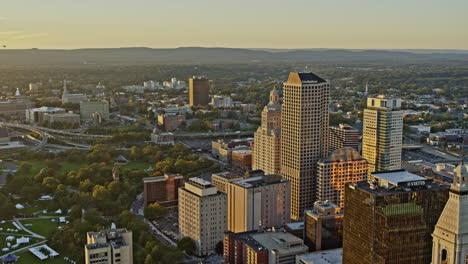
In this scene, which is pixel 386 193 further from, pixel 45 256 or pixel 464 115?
pixel 464 115

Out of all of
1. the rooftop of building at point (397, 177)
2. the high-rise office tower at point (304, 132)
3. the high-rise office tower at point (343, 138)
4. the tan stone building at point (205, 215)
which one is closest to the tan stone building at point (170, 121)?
the high-rise office tower at point (343, 138)

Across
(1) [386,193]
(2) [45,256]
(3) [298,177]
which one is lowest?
(2) [45,256]

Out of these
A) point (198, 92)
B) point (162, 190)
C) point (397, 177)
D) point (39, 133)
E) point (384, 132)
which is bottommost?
point (39, 133)

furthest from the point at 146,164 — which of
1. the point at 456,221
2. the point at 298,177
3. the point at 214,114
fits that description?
the point at 456,221

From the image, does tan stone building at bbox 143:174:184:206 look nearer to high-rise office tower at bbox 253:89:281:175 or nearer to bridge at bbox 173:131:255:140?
high-rise office tower at bbox 253:89:281:175

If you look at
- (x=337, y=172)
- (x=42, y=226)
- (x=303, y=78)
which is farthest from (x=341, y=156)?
(x=42, y=226)

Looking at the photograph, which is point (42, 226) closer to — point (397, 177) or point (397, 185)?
point (397, 177)
